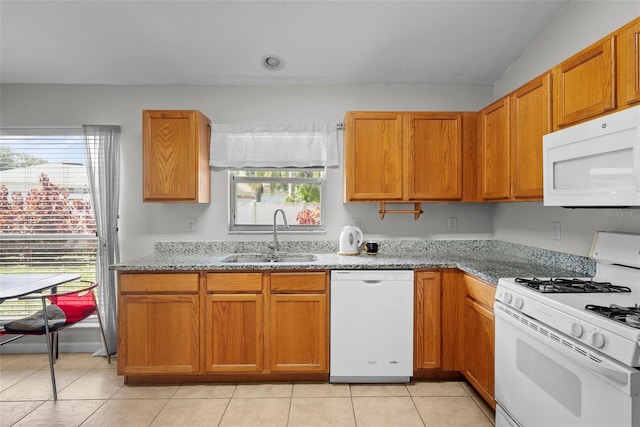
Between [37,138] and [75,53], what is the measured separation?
920 mm

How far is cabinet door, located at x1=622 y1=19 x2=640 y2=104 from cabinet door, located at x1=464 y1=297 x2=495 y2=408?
127 cm

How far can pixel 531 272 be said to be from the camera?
2.22 metres

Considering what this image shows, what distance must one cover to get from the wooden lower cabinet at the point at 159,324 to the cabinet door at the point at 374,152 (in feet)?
4.70

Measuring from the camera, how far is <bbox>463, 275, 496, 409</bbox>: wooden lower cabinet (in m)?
2.11

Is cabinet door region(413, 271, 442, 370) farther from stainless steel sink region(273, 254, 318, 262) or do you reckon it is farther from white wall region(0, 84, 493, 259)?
stainless steel sink region(273, 254, 318, 262)

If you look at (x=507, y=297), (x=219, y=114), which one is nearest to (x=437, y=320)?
(x=507, y=297)

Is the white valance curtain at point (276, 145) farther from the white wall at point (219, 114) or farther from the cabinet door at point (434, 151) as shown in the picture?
the cabinet door at point (434, 151)

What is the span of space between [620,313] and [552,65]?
5.97ft

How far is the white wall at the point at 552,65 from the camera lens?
1914mm

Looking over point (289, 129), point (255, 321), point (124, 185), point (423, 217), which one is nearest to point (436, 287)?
point (423, 217)

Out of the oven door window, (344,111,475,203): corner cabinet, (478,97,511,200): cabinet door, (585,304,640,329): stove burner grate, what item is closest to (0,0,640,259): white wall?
(344,111,475,203): corner cabinet

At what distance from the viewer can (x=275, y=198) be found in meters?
3.26

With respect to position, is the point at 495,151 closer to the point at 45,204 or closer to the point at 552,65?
the point at 552,65

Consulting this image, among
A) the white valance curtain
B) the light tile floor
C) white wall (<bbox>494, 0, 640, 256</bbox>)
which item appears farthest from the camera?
the white valance curtain
